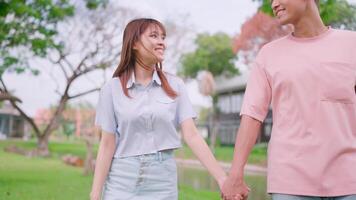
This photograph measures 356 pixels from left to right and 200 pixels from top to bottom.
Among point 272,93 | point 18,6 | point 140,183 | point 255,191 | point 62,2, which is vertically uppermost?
point 62,2

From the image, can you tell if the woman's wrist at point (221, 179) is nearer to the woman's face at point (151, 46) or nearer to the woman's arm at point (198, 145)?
the woman's arm at point (198, 145)

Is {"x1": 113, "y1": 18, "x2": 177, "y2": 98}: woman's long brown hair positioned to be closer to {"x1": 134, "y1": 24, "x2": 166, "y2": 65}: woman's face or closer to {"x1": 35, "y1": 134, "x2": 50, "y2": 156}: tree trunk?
{"x1": 134, "y1": 24, "x2": 166, "y2": 65}: woman's face

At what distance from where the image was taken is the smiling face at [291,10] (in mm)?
2291

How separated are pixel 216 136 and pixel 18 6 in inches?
1130

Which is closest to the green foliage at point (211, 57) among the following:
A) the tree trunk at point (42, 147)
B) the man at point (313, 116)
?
the tree trunk at point (42, 147)

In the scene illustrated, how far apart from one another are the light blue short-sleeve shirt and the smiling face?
68 centimetres

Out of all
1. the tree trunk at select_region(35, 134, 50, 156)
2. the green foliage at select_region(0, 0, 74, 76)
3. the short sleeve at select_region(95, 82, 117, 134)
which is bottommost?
the tree trunk at select_region(35, 134, 50, 156)

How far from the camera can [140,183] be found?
2611mm

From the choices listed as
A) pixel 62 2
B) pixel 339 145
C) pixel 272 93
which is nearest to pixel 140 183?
pixel 272 93

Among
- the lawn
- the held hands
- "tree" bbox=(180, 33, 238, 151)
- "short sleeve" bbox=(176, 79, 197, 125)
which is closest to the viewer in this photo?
the held hands

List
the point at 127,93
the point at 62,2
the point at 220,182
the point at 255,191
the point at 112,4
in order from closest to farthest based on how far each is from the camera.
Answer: the point at 220,182, the point at 127,93, the point at 255,191, the point at 62,2, the point at 112,4

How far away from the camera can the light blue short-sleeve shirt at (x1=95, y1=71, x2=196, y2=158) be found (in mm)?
2643

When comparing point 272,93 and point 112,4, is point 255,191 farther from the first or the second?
point 112,4

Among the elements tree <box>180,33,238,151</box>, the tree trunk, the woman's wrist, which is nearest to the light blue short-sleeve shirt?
the woman's wrist
